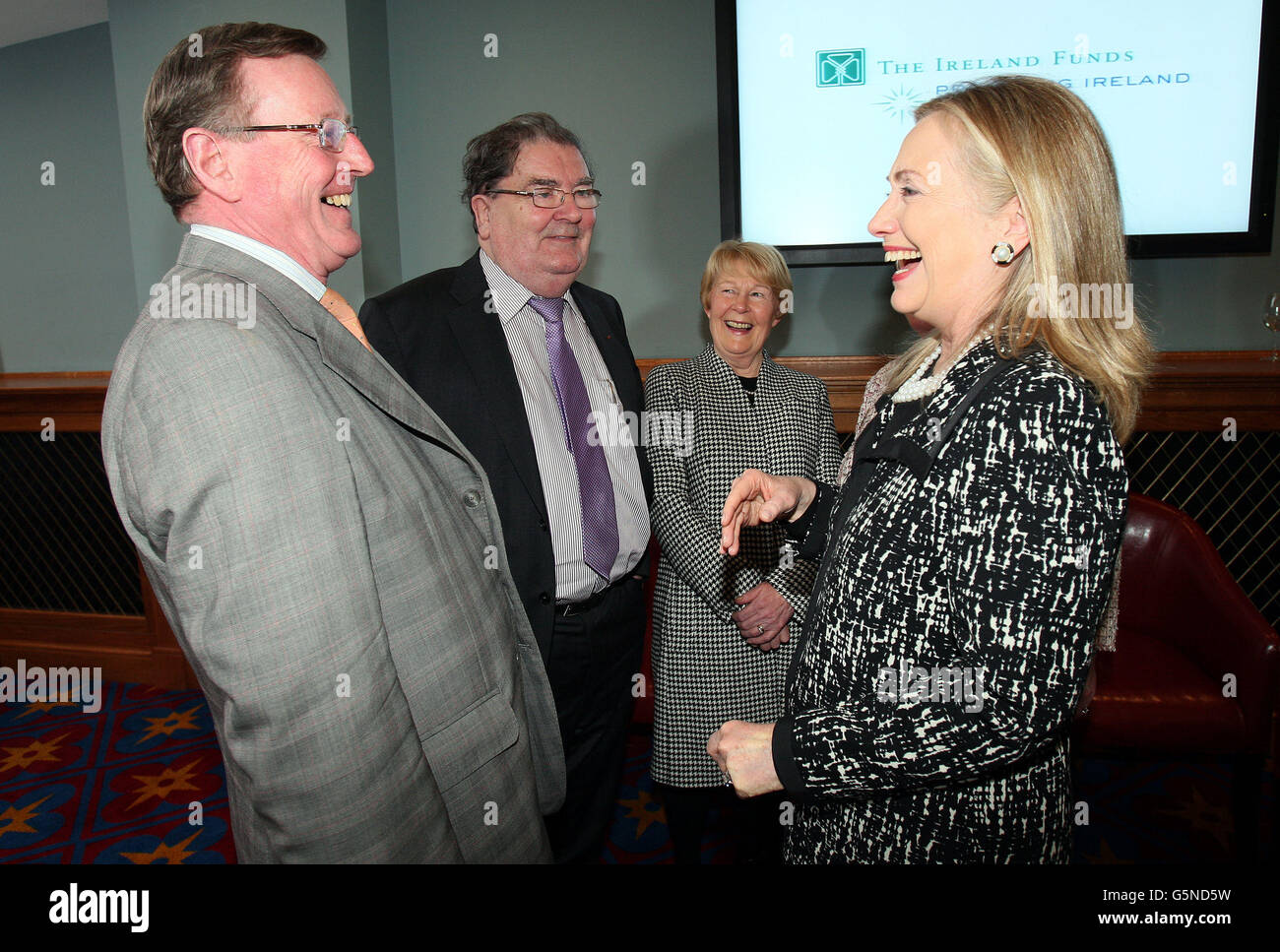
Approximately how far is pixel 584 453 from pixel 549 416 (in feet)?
0.38

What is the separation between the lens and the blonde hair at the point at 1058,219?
909 millimetres

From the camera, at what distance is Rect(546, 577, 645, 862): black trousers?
5.89 ft

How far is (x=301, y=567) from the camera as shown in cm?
90

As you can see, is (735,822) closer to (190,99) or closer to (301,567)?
(301,567)

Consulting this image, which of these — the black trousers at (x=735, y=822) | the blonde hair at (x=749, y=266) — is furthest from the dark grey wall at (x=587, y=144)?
the black trousers at (x=735, y=822)

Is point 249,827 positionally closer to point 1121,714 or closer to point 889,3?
point 1121,714

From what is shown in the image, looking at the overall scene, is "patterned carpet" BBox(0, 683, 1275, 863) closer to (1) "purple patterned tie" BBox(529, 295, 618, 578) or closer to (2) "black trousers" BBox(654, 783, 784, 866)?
(2) "black trousers" BBox(654, 783, 784, 866)

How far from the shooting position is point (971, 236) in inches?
37.9

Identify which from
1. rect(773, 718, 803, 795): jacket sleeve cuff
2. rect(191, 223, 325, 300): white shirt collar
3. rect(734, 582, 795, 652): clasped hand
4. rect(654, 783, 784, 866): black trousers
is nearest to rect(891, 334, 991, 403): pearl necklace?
rect(773, 718, 803, 795): jacket sleeve cuff

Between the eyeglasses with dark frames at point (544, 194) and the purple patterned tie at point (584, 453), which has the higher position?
the eyeglasses with dark frames at point (544, 194)

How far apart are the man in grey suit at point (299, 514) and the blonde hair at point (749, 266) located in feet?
3.92

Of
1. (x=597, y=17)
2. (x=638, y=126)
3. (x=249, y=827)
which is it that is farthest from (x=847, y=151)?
(x=249, y=827)

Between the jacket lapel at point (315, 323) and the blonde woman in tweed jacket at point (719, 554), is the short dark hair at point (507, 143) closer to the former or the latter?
the blonde woman in tweed jacket at point (719, 554)

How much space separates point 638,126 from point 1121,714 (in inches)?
99.2
